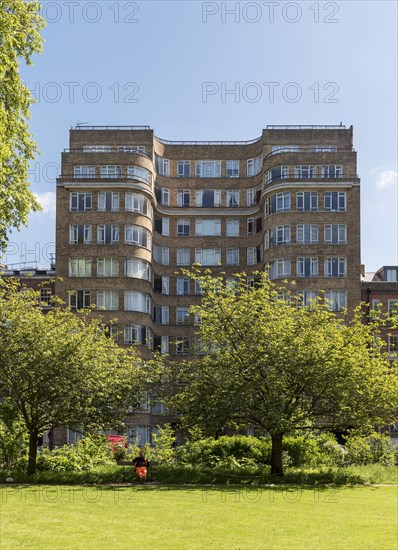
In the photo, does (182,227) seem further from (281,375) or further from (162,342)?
(281,375)

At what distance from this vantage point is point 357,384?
30.8 metres

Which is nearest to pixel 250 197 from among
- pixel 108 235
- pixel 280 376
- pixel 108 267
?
pixel 108 235

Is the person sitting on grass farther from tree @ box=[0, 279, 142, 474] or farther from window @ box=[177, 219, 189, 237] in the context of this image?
window @ box=[177, 219, 189, 237]

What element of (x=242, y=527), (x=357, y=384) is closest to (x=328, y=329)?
(x=357, y=384)

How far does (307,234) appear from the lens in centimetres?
6569

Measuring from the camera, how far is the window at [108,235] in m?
65.4

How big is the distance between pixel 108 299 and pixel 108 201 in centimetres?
899

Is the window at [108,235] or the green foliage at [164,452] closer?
the green foliage at [164,452]

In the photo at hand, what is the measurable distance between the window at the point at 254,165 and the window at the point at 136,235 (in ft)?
46.9

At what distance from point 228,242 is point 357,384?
43.7 m

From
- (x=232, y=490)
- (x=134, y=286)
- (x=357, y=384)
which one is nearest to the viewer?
(x=232, y=490)

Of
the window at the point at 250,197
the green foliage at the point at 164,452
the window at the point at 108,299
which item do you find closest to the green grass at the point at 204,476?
the green foliage at the point at 164,452

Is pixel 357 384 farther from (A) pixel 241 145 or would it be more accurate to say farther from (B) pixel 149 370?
(A) pixel 241 145

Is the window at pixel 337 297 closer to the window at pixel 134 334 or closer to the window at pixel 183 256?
the window at pixel 183 256
